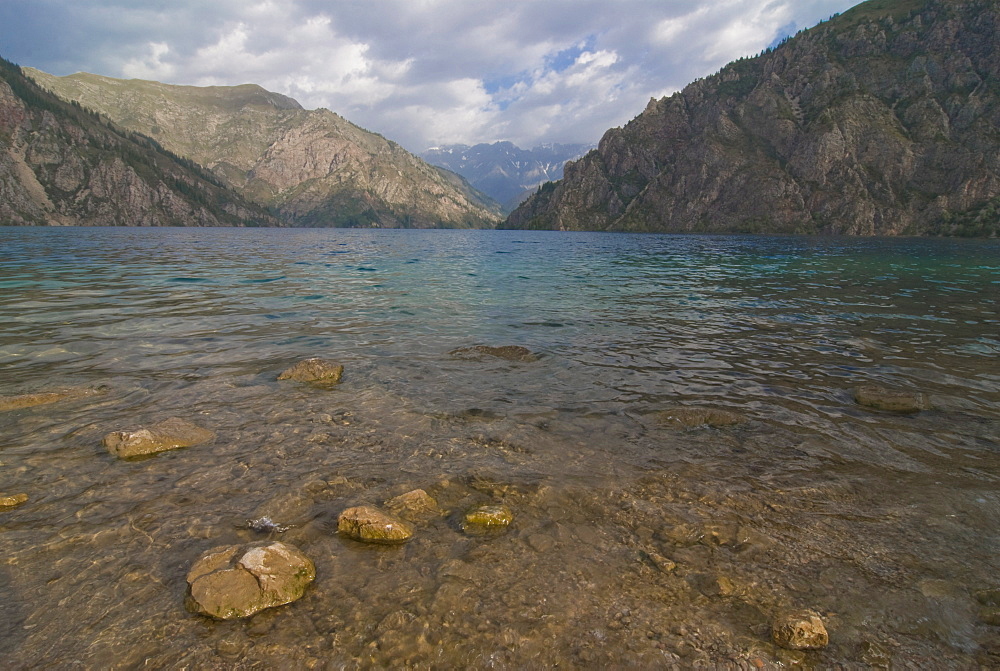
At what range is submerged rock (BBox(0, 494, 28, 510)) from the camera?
6.87 m

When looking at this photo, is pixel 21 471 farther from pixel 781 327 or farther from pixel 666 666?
pixel 781 327

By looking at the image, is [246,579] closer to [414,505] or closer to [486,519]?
[414,505]

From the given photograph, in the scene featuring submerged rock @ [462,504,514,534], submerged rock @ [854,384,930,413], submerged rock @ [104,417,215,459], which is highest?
submerged rock @ [854,384,930,413]

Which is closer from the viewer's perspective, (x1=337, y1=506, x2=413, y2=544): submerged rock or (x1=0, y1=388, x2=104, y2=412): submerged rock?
(x1=337, y1=506, x2=413, y2=544): submerged rock

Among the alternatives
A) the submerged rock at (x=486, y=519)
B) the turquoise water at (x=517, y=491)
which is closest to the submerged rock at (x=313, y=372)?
the turquoise water at (x=517, y=491)

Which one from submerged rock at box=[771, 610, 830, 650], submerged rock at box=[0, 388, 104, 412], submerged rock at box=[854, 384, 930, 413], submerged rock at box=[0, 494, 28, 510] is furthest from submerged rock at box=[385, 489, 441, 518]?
submerged rock at box=[854, 384, 930, 413]

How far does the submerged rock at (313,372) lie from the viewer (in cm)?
1309

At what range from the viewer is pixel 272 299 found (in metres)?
26.5

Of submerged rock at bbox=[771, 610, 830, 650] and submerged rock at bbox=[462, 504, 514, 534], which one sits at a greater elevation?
submerged rock at bbox=[771, 610, 830, 650]

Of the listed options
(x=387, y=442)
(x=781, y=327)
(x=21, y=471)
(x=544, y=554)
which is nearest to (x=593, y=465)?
(x=544, y=554)

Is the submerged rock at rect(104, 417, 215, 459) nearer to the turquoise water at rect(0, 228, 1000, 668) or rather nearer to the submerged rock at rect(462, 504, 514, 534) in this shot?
the turquoise water at rect(0, 228, 1000, 668)

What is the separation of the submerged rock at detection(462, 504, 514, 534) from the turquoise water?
0.73ft

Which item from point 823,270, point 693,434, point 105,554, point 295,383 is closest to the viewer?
point 105,554

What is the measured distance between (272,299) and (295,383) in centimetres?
1599
